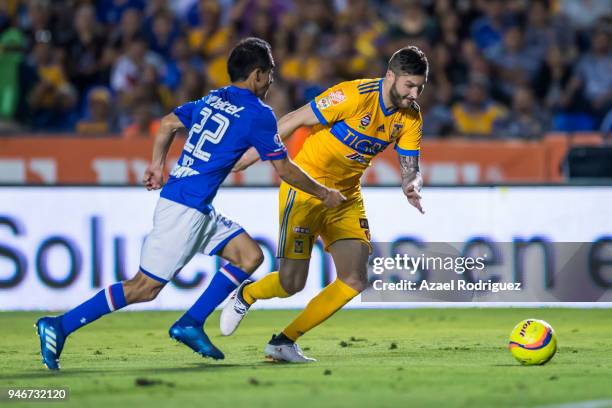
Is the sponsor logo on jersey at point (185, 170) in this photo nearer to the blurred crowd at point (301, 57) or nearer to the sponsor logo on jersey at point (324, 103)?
A: the sponsor logo on jersey at point (324, 103)

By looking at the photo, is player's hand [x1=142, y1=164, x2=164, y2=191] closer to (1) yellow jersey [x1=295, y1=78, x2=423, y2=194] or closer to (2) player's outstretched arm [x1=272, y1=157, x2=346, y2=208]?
(2) player's outstretched arm [x1=272, y1=157, x2=346, y2=208]

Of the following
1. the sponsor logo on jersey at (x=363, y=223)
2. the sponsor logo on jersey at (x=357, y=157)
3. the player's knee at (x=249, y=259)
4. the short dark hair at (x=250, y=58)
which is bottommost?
the player's knee at (x=249, y=259)

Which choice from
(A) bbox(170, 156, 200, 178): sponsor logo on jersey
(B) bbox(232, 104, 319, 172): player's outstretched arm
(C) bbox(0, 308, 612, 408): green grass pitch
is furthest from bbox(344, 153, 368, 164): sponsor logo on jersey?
(C) bbox(0, 308, 612, 408): green grass pitch

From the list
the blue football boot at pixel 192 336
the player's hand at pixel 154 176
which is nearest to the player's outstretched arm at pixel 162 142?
the player's hand at pixel 154 176

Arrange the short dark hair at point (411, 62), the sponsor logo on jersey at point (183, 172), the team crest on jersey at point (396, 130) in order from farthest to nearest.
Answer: the team crest on jersey at point (396, 130) < the short dark hair at point (411, 62) < the sponsor logo on jersey at point (183, 172)

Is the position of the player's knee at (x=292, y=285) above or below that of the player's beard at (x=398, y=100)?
below

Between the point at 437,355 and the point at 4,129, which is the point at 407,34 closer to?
the point at 4,129

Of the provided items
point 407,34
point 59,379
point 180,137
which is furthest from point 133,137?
point 59,379

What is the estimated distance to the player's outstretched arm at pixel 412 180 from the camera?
8.88 m

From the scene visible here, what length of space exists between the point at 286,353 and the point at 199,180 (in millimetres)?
1477

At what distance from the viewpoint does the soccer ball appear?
8.58 metres

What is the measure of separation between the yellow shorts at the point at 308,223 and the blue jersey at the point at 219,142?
90cm

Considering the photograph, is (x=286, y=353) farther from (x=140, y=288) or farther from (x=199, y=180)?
(x=199, y=180)

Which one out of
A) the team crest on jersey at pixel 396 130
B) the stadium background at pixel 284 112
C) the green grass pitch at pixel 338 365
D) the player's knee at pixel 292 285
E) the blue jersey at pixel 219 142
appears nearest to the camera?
the green grass pitch at pixel 338 365
